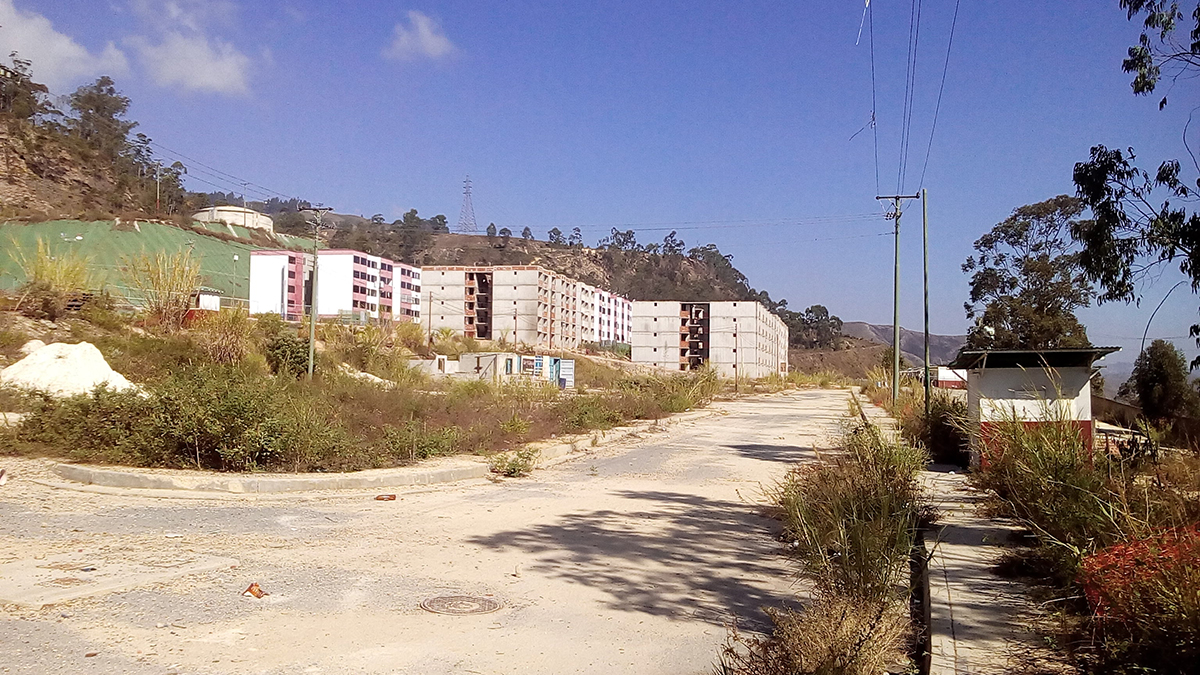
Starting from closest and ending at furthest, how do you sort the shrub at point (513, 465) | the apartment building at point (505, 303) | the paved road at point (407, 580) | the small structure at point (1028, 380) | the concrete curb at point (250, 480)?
1. the paved road at point (407, 580)
2. the concrete curb at point (250, 480)
3. the small structure at point (1028, 380)
4. the shrub at point (513, 465)
5. the apartment building at point (505, 303)

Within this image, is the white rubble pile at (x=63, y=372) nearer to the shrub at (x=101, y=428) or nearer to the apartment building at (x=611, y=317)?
the shrub at (x=101, y=428)

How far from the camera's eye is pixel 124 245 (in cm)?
6994

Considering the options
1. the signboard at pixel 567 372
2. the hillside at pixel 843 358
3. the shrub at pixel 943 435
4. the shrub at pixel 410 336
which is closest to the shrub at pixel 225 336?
the shrub at pixel 943 435

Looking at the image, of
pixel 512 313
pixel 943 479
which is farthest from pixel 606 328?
pixel 943 479

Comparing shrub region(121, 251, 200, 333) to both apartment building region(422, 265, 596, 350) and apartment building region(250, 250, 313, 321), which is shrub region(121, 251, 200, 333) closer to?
apartment building region(250, 250, 313, 321)

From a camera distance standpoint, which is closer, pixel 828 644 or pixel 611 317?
pixel 828 644

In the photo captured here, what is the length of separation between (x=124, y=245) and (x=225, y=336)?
56.9 meters

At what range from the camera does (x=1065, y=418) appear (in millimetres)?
8898

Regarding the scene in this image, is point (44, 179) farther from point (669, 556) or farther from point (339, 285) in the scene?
point (669, 556)

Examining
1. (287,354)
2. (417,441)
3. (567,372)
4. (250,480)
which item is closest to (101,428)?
(250,480)

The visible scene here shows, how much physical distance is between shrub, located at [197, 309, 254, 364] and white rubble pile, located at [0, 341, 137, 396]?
16.1 ft

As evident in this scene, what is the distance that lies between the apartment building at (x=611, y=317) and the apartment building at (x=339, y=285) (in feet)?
117

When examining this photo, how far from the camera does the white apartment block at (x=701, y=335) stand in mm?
116062

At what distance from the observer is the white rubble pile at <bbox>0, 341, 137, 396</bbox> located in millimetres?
14222
